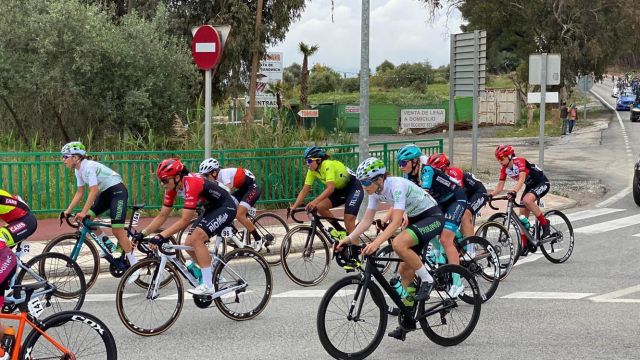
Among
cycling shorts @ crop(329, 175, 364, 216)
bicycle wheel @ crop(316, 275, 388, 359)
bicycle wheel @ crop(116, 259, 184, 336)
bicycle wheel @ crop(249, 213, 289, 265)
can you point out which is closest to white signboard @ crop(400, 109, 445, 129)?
bicycle wheel @ crop(249, 213, 289, 265)

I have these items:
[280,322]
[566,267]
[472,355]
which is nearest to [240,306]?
[280,322]

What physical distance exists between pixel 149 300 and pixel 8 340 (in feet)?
7.43

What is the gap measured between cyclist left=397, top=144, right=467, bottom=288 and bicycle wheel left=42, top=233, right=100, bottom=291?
377cm

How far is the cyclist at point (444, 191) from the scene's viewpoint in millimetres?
8055

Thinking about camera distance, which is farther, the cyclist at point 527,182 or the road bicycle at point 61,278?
the cyclist at point 527,182

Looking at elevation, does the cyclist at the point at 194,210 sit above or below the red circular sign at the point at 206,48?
below

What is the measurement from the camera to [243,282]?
25.7 feet

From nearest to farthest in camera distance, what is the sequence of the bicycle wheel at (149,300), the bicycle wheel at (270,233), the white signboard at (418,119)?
the bicycle wheel at (149,300)
the bicycle wheel at (270,233)
the white signboard at (418,119)

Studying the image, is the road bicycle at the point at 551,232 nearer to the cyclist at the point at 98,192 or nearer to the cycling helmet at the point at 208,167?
the cycling helmet at the point at 208,167

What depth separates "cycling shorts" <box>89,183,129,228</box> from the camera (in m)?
9.22

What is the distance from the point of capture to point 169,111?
18.6 meters

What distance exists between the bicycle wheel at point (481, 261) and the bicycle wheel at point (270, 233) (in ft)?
9.89

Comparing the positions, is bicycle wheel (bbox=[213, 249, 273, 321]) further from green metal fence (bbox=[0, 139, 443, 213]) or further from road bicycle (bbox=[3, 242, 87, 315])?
green metal fence (bbox=[0, 139, 443, 213])

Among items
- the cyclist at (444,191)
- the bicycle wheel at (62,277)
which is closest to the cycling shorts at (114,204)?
the bicycle wheel at (62,277)
